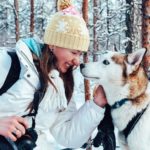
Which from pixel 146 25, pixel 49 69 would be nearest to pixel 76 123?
pixel 49 69

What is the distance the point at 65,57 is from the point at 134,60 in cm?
59

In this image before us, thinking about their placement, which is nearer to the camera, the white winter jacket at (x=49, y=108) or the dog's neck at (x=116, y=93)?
the white winter jacket at (x=49, y=108)

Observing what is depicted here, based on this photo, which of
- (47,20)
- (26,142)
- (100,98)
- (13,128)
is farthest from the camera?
(47,20)

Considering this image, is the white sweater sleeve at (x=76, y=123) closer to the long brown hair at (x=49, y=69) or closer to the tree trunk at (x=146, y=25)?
the long brown hair at (x=49, y=69)

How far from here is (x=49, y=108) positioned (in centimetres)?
266

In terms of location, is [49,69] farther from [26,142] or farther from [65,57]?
[26,142]

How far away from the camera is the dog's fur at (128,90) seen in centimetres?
277

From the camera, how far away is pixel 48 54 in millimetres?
2576

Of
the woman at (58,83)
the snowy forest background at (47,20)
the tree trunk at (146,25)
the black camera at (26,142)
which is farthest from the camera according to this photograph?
the snowy forest background at (47,20)

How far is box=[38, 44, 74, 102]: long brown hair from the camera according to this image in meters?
2.51

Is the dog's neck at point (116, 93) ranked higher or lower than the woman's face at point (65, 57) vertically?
lower

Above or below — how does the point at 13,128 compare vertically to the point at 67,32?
below

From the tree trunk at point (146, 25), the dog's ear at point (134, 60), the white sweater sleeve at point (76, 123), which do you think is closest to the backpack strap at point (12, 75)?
the white sweater sleeve at point (76, 123)

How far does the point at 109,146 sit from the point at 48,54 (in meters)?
0.75
